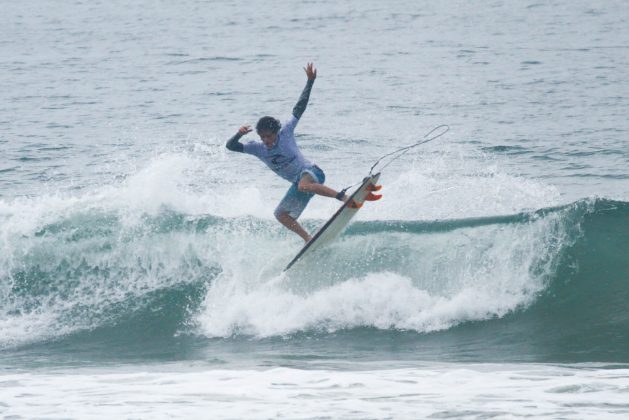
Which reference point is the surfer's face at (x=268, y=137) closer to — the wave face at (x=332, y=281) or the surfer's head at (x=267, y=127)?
the surfer's head at (x=267, y=127)

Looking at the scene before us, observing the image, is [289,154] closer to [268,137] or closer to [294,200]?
[268,137]

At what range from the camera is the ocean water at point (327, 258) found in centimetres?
827

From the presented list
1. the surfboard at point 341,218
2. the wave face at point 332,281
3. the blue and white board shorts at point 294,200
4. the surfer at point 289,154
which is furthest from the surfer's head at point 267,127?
the wave face at point 332,281

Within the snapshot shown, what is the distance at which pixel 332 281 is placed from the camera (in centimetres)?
1133

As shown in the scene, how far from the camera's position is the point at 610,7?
35.6 m

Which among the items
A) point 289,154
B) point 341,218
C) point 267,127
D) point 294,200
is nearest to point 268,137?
point 267,127

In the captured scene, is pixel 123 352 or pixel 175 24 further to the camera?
pixel 175 24

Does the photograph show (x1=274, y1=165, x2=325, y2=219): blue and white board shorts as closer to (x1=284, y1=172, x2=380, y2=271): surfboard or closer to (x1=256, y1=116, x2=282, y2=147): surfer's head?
(x1=284, y1=172, x2=380, y2=271): surfboard

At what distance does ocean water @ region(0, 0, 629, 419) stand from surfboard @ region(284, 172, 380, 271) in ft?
1.44

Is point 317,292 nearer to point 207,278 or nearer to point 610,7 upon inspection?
point 207,278

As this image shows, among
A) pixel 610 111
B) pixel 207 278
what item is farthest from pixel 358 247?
pixel 610 111

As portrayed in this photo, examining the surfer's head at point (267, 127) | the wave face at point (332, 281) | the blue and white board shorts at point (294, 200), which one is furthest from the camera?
the wave face at point (332, 281)

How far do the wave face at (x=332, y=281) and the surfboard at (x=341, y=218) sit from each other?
0.39 metres

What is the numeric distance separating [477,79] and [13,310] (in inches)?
594
